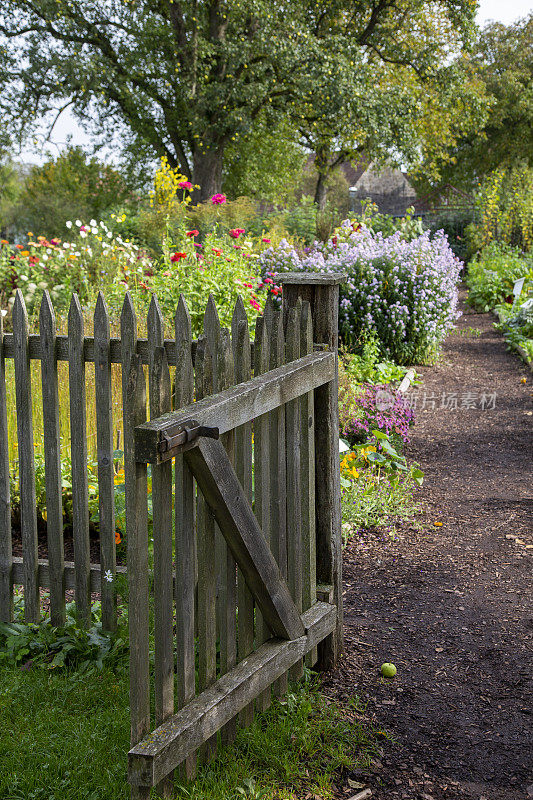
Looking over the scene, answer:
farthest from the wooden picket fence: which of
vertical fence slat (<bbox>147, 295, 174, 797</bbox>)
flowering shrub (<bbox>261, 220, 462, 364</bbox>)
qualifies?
flowering shrub (<bbox>261, 220, 462, 364</bbox>)

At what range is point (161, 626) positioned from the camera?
2141 millimetres

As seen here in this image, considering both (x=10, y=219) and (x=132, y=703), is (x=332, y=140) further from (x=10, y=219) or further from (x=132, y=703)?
(x=132, y=703)

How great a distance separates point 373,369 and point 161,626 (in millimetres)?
6852

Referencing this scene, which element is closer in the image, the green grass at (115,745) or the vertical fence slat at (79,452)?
the green grass at (115,745)

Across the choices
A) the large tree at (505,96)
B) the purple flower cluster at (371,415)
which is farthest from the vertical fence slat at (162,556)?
the large tree at (505,96)

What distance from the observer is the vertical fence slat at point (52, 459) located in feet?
10.5

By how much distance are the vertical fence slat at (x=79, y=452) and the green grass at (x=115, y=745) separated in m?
0.38

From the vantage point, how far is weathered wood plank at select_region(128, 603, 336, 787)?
2.06 metres

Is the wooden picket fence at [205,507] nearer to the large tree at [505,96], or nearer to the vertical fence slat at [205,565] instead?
the vertical fence slat at [205,565]

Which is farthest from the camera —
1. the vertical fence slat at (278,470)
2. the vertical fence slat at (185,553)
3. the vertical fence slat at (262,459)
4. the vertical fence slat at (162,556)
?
the vertical fence slat at (278,470)

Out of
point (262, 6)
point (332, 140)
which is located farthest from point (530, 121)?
point (262, 6)

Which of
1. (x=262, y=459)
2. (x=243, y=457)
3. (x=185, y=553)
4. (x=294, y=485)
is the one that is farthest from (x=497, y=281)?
(x=185, y=553)

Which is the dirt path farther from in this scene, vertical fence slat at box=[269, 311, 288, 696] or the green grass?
vertical fence slat at box=[269, 311, 288, 696]

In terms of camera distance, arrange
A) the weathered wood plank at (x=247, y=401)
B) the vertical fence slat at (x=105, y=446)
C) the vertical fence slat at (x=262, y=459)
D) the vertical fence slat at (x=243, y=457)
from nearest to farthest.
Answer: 1. the weathered wood plank at (x=247, y=401)
2. the vertical fence slat at (x=243, y=457)
3. the vertical fence slat at (x=262, y=459)
4. the vertical fence slat at (x=105, y=446)
